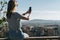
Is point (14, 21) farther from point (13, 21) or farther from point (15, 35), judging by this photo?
point (15, 35)

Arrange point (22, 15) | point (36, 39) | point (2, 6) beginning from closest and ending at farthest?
1. point (22, 15)
2. point (36, 39)
3. point (2, 6)

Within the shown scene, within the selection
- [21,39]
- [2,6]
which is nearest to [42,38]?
[21,39]

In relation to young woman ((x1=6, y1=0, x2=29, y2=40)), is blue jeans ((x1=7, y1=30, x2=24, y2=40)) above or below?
below

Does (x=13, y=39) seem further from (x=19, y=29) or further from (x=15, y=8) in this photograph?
(x=15, y=8)

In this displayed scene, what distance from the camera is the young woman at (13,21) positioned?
468 cm

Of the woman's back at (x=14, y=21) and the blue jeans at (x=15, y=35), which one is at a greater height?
the woman's back at (x=14, y=21)

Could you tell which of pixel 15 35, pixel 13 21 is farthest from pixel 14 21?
pixel 15 35

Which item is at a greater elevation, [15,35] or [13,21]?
[13,21]

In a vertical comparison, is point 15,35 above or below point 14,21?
below

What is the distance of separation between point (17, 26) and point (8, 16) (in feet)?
0.86

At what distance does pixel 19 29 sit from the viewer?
475 cm

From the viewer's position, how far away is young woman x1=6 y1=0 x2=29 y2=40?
468 cm

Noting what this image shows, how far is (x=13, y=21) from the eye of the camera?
478cm

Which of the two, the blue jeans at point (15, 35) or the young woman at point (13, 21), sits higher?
the young woman at point (13, 21)
